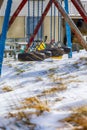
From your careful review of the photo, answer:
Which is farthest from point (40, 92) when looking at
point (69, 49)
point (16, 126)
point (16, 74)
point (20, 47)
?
point (20, 47)

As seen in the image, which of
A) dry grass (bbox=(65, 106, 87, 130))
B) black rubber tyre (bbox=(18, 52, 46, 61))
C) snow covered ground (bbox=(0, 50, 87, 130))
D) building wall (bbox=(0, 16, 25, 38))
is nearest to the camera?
dry grass (bbox=(65, 106, 87, 130))

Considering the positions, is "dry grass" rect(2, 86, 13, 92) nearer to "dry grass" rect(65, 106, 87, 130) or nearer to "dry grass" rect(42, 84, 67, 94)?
"dry grass" rect(42, 84, 67, 94)

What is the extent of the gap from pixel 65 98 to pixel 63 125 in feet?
3.60

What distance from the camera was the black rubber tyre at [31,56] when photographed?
9.77m

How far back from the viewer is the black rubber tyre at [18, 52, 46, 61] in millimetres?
9773

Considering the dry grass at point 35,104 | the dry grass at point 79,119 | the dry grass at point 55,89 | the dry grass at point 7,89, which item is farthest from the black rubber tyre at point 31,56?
the dry grass at point 79,119

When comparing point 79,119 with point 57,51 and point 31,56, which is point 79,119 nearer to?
point 31,56

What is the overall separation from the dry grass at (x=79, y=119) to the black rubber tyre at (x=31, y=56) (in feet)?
18.9

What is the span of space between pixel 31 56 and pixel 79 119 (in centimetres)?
628

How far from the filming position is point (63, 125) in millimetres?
3682

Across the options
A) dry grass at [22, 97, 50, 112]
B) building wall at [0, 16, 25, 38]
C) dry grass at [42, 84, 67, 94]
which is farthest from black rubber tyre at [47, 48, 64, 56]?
building wall at [0, 16, 25, 38]

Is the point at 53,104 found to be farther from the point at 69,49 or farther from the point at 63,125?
the point at 69,49

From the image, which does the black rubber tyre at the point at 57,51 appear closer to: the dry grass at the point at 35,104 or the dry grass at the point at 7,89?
the dry grass at the point at 7,89

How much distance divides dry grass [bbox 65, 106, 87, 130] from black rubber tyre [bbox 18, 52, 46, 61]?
→ 5.76 m
